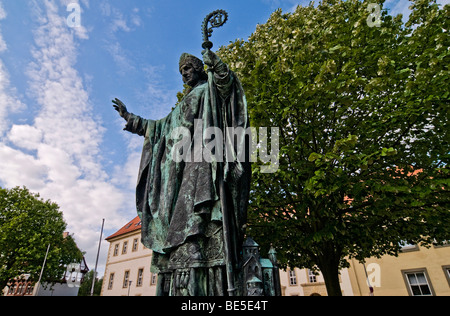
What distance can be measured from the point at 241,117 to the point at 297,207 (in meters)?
5.28

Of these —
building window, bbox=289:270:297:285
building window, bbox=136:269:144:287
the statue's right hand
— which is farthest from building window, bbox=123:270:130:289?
the statue's right hand

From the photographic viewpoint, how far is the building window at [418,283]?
1820 cm

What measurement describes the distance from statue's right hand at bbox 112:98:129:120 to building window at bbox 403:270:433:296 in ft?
74.8

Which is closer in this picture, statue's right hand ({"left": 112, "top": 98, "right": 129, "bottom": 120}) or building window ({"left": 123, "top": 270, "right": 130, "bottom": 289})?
statue's right hand ({"left": 112, "top": 98, "right": 129, "bottom": 120})

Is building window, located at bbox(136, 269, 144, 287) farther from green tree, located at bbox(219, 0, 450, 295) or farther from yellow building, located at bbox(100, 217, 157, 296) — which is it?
green tree, located at bbox(219, 0, 450, 295)

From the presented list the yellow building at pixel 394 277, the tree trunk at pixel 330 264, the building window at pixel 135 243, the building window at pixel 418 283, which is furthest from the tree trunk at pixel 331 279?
the building window at pixel 135 243

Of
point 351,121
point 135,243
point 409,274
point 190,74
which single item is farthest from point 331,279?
point 135,243

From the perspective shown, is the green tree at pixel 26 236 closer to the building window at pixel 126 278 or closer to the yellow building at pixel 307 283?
the building window at pixel 126 278

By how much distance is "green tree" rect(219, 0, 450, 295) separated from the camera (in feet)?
19.9

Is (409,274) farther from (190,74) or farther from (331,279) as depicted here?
(190,74)

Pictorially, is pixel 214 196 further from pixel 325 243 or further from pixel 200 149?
pixel 325 243

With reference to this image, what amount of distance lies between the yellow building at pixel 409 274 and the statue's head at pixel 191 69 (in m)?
20.2

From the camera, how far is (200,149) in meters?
2.95
